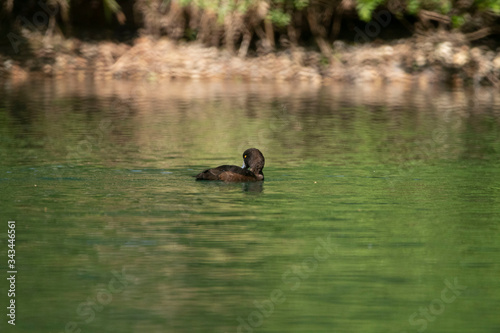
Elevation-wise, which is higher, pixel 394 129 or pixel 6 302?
pixel 6 302

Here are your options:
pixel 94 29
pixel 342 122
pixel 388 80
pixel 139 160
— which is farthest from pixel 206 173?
pixel 94 29

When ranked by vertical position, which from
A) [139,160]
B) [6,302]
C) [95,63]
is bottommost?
[95,63]

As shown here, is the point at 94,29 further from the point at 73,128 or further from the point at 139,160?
the point at 139,160

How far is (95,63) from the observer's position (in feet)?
142

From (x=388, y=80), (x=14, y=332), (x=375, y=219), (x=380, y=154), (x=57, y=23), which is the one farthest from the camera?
(x=57, y=23)

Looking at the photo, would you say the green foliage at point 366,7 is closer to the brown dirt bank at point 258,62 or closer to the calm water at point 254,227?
the brown dirt bank at point 258,62

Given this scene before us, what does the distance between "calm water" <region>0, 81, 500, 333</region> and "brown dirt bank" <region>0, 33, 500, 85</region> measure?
15.2 m

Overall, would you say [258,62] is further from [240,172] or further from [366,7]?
[240,172]

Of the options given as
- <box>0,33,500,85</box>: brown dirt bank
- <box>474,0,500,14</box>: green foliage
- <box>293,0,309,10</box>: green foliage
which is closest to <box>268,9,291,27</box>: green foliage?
<box>293,0,309,10</box>: green foliage

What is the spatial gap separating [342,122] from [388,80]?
15.9m

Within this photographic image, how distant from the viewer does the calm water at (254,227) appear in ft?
30.4

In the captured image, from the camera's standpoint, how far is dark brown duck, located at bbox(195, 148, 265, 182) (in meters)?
16.1

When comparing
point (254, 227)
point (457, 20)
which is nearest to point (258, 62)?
point (457, 20)

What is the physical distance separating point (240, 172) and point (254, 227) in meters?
3.49
